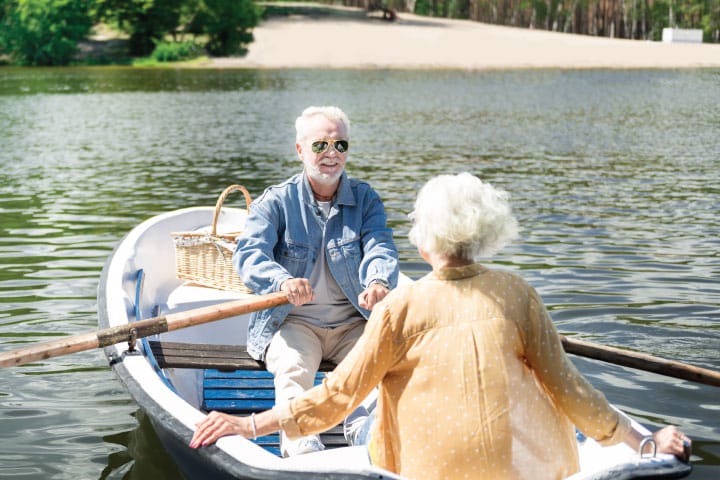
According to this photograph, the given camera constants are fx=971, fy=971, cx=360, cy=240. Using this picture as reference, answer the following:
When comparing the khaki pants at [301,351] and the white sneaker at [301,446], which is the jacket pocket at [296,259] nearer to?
the khaki pants at [301,351]

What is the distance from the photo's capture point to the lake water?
5785mm

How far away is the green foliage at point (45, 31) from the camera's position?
68312mm

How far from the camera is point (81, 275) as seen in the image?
9.20 metres

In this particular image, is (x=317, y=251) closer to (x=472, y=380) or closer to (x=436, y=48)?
(x=472, y=380)

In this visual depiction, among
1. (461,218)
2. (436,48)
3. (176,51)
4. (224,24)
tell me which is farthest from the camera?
(436,48)

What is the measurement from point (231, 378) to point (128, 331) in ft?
3.63

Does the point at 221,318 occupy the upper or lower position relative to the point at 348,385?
lower

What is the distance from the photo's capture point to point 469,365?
9.43 feet

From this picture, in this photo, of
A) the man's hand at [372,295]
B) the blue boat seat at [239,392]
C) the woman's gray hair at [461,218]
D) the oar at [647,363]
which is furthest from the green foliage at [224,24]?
the woman's gray hair at [461,218]

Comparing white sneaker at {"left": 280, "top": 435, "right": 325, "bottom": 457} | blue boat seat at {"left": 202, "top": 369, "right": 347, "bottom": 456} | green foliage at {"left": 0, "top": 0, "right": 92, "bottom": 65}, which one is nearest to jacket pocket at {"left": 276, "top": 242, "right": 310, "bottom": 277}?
blue boat seat at {"left": 202, "top": 369, "right": 347, "bottom": 456}

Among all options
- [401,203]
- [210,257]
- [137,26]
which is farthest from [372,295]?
[137,26]

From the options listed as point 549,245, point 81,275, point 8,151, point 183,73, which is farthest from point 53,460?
point 183,73

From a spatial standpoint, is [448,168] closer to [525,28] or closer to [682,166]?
[682,166]

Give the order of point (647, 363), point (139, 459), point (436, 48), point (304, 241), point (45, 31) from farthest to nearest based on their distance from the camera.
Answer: point (436, 48) < point (45, 31) < point (139, 459) < point (304, 241) < point (647, 363)
